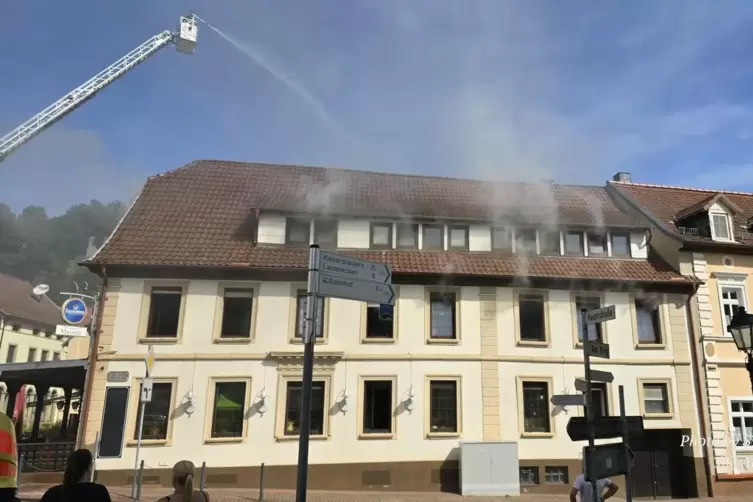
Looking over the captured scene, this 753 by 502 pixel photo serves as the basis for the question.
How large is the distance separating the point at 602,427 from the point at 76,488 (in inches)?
182

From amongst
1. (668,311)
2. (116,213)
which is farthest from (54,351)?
(668,311)

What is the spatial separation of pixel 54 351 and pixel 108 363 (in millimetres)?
33431

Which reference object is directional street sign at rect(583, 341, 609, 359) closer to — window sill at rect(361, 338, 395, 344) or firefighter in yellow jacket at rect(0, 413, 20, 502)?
firefighter in yellow jacket at rect(0, 413, 20, 502)

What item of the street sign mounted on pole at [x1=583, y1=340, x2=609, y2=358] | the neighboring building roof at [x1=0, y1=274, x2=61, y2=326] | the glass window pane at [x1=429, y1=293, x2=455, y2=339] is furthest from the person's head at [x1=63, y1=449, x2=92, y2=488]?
the neighboring building roof at [x1=0, y1=274, x2=61, y2=326]

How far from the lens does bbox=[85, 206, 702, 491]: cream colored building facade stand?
1433 cm

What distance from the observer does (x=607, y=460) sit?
5340 millimetres

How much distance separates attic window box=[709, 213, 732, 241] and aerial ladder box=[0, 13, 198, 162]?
2467 cm

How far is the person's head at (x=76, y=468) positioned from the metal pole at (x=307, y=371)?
5.48ft

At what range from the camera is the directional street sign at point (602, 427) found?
516 centimetres

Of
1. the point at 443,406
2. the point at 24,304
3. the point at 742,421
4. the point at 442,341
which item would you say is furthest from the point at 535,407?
the point at 24,304

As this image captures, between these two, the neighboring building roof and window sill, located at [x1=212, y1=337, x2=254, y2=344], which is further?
the neighboring building roof

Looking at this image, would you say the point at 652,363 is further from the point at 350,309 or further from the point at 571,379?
the point at 350,309

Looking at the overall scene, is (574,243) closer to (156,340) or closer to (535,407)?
(535,407)

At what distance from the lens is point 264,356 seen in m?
14.8
